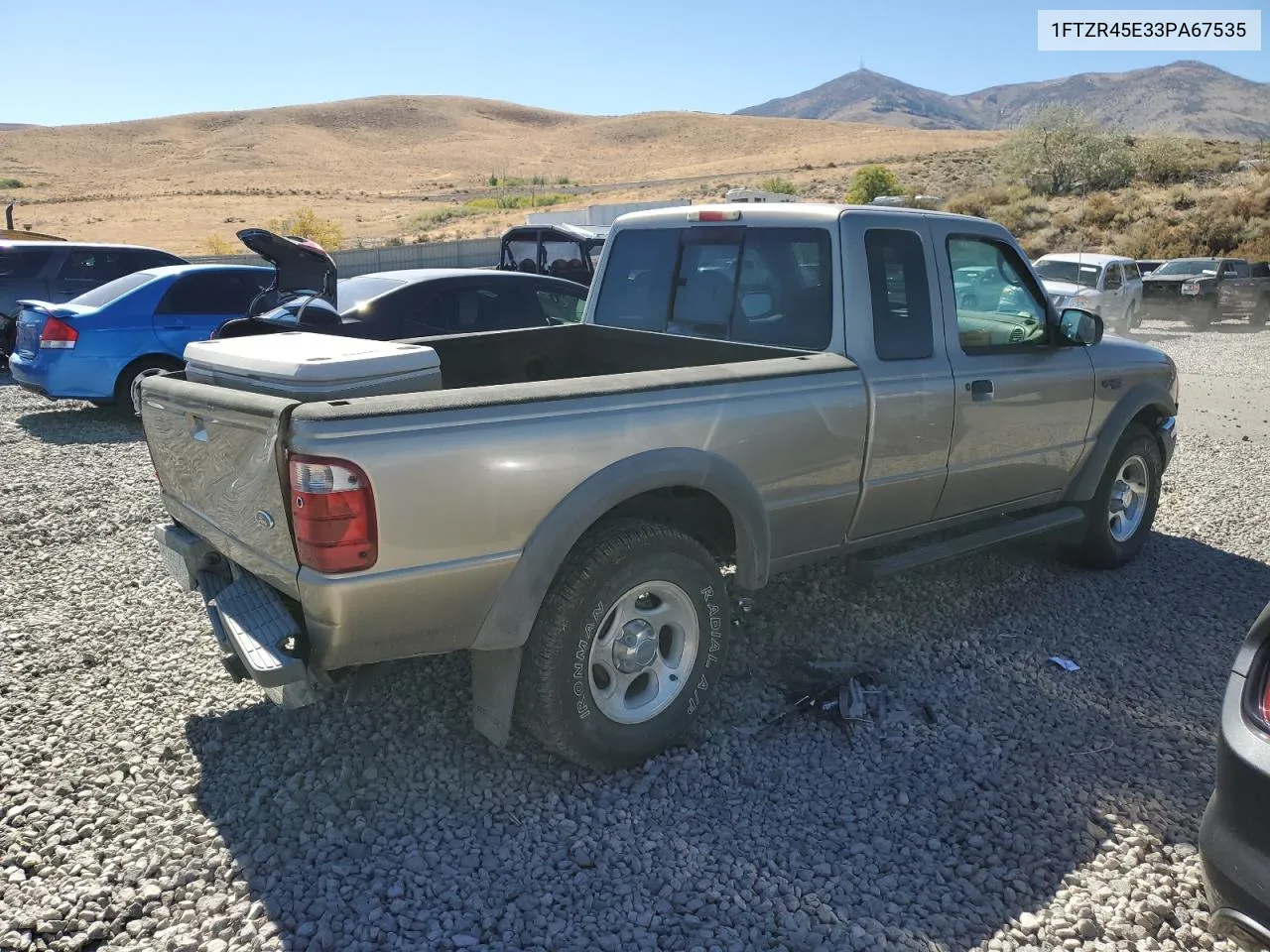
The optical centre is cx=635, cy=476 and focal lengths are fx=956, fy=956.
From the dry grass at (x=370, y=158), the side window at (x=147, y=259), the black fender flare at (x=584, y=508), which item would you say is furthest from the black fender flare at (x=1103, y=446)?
the dry grass at (x=370, y=158)

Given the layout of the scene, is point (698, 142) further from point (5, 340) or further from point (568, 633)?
point (568, 633)

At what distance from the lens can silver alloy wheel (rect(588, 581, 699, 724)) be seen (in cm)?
343

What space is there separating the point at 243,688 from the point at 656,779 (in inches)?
74.4

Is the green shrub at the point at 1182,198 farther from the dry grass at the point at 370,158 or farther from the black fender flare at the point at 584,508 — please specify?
the black fender flare at the point at 584,508

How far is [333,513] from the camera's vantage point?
2.72 m

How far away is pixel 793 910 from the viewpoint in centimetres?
279

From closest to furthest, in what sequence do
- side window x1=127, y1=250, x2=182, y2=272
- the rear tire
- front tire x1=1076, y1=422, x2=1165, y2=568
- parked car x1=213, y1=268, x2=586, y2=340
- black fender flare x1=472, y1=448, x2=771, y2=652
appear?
black fender flare x1=472, y1=448, x2=771, y2=652 → front tire x1=1076, y1=422, x2=1165, y2=568 → parked car x1=213, y1=268, x2=586, y2=340 → the rear tire → side window x1=127, y1=250, x2=182, y2=272

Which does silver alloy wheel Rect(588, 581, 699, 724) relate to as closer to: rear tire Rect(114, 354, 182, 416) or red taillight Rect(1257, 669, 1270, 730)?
red taillight Rect(1257, 669, 1270, 730)

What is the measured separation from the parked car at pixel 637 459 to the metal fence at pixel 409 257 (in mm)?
20132

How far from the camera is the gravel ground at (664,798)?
9.04 ft

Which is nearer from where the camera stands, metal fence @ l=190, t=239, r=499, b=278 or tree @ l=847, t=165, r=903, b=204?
metal fence @ l=190, t=239, r=499, b=278

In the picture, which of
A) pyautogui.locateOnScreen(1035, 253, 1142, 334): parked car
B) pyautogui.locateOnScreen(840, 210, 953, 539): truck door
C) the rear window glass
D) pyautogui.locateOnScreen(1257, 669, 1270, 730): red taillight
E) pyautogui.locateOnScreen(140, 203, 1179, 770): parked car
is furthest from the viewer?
pyautogui.locateOnScreen(1035, 253, 1142, 334): parked car

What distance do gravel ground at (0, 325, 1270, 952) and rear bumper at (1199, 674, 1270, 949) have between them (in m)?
0.58

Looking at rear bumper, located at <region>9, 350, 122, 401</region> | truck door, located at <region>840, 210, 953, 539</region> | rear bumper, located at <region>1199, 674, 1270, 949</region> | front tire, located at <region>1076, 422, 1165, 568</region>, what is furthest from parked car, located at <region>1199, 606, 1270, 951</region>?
rear bumper, located at <region>9, 350, 122, 401</region>
